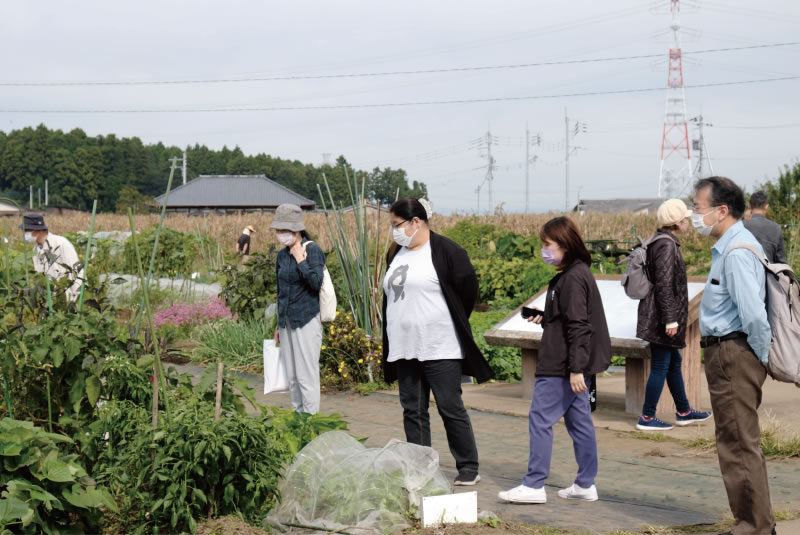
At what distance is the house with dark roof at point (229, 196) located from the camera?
7581 centimetres

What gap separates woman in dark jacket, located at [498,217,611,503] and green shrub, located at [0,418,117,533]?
2.12 m

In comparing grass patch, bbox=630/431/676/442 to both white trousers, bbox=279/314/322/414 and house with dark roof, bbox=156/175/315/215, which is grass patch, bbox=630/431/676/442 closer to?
white trousers, bbox=279/314/322/414

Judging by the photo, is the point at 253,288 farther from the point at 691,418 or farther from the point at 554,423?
the point at 554,423

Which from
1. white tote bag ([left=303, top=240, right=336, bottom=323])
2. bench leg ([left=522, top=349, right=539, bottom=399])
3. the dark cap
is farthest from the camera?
the dark cap

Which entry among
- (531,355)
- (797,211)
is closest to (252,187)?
(797,211)

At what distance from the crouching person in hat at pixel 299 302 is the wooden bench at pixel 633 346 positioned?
194cm

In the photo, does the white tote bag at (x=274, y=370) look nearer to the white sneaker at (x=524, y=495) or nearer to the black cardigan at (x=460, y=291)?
the black cardigan at (x=460, y=291)

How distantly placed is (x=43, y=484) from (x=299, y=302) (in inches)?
106

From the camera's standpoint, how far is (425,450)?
4.36 meters

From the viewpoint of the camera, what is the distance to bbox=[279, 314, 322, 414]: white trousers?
6227 millimetres

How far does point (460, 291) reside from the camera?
5.04 m

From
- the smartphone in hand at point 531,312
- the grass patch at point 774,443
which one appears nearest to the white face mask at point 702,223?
the smartphone in hand at point 531,312

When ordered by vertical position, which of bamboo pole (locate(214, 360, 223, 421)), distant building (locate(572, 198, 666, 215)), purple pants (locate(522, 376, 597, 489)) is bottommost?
purple pants (locate(522, 376, 597, 489))

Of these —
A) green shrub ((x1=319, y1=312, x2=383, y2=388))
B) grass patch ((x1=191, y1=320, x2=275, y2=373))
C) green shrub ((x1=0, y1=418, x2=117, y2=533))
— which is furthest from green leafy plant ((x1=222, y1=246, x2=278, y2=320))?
green shrub ((x1=0, y1=418, x2=117, y2=533))
